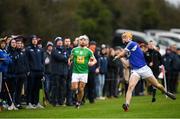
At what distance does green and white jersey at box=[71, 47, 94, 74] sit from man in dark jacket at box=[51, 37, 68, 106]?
1797mm

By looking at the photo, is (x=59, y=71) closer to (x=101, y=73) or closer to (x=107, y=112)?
(x=107, y=112)

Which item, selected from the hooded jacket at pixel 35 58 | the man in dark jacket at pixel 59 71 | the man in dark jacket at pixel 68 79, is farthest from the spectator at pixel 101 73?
the hooded jacket at pixel 35 58

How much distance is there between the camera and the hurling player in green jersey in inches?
1097

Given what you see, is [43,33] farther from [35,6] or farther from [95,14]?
[95,14]

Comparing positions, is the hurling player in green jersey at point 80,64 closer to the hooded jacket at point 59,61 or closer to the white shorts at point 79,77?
the white shorts at point 79,77

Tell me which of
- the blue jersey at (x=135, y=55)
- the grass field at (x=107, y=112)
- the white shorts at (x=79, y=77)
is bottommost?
the grass field at (x=107, y=112)

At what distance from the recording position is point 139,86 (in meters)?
38.8

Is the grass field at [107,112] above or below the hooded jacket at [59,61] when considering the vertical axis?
below

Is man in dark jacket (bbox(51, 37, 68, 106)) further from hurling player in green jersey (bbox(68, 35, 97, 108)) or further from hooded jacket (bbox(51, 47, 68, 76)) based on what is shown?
hurling player in green jersey (bbox(68, 35, 97, 108))

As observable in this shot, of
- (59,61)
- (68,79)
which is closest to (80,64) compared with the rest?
(59,61)

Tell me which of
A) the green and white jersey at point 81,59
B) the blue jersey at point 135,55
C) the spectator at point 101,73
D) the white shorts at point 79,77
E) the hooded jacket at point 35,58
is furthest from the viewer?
the spectator at point 101,73

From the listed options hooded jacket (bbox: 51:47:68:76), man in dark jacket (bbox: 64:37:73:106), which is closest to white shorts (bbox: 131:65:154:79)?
hooded jacket (bbox: 51:47:68:76)

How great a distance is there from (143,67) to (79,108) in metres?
3.02

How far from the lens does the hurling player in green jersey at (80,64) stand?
2788cm
